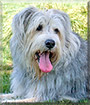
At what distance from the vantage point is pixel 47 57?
4695 millimetres

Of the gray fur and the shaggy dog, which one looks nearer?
the shaggy dog

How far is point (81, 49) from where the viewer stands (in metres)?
5.27

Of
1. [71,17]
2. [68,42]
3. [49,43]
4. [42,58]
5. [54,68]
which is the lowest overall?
[54,68]

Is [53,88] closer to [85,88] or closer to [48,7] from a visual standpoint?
[85,88]

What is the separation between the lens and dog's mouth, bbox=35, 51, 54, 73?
15.3 feet

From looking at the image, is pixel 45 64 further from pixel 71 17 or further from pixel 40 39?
pixel 71 17

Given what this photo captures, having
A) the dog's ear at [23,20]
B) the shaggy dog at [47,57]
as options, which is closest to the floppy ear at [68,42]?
the shaggy dog at [47,57]

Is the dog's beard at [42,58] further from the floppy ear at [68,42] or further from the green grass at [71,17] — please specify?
the green grass at [71,17]

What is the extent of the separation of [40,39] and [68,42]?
0.69 metres

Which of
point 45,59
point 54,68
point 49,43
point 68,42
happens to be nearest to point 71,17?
point 68,42

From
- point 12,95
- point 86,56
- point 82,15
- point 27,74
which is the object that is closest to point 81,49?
point 86,56

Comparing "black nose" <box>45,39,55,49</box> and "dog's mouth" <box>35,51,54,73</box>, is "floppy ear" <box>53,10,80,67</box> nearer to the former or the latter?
"dog's mouth" <box>35,51,54,73</box>

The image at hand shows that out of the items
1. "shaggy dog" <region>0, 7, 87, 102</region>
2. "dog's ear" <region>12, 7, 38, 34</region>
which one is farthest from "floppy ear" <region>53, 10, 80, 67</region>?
"dog's ear" <region>12, 7, 38, 34</region>

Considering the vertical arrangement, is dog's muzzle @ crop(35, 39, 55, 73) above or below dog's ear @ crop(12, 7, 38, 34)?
below
